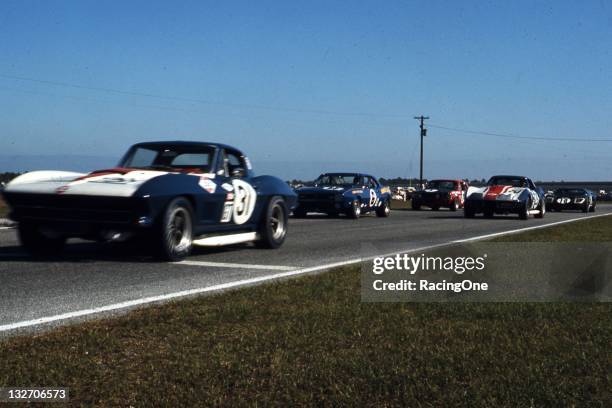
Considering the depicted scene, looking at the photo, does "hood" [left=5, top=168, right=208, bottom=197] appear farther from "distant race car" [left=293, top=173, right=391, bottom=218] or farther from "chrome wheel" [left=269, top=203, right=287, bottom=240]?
"distant race car" [left=293, top=173, right=391, bottom=218]

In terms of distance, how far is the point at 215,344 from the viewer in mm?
4582

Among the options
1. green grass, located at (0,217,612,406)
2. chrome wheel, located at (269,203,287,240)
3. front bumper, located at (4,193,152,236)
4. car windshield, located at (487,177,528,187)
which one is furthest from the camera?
car windshield, located at (487,177,528,187)

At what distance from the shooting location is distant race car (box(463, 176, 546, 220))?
23047 millimetres

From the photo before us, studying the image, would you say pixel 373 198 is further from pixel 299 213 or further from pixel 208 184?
pixel 208 184

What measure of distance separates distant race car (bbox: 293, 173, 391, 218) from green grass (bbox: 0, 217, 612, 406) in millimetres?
16060

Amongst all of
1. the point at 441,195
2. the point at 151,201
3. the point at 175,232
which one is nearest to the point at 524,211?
the point at 441,195

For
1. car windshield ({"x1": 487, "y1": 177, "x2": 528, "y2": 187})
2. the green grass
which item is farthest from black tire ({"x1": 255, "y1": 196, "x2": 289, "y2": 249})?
car windshield ({"x1": 487, "y1": 177, "x2": 528, "y2": 187})

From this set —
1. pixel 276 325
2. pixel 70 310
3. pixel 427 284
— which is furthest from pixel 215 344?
pixel 427 284

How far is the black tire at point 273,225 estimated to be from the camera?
430 inches

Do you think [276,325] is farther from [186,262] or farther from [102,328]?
[186,262]

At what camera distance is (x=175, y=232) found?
8992 millimetres
